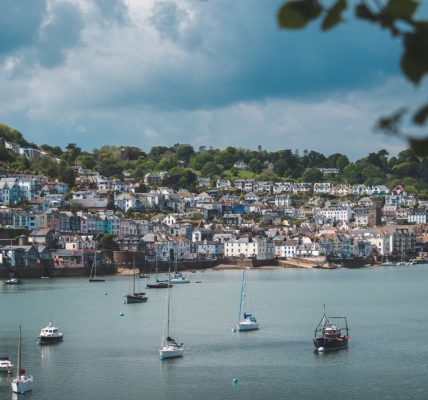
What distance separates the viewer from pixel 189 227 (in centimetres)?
11325

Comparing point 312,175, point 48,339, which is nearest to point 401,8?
point 48,339

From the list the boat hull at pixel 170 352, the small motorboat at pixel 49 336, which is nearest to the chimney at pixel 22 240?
the small motorboat at pixel 49 336

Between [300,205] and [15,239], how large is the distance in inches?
3269

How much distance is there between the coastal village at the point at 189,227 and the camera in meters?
88.8

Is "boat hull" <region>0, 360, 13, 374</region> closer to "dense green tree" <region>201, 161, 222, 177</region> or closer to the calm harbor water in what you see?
the calm harbor water

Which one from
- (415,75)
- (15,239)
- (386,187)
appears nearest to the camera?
(415,75)

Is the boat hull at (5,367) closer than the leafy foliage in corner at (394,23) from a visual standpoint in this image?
No

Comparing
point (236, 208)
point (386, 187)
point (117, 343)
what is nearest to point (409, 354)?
point (117, 343)

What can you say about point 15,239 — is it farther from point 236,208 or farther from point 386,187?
point 386,187

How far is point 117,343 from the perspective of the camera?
35.4 m

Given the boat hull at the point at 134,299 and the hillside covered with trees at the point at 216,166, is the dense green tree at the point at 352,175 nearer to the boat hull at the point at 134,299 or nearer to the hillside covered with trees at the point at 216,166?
the hillside covered with trees at the point at 216,166

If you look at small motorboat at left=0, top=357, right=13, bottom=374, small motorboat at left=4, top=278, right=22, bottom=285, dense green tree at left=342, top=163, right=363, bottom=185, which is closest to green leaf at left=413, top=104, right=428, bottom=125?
small motorboat at left=0, top=357, right=13, bottom=374

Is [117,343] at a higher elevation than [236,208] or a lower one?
lower

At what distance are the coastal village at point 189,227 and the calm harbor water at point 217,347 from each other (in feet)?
75.8
